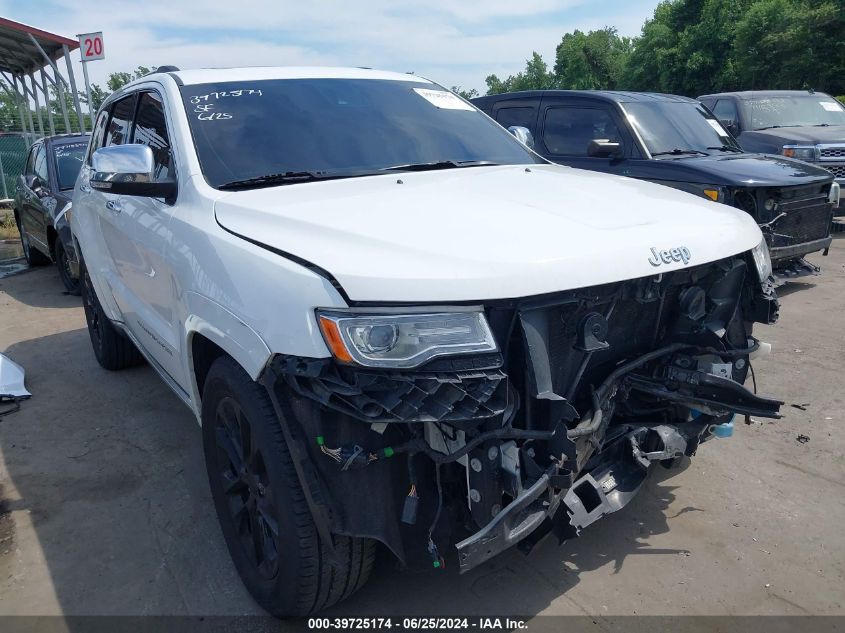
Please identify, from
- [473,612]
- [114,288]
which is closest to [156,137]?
[114,288]

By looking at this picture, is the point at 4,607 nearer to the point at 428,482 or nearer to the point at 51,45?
the point at 428,482

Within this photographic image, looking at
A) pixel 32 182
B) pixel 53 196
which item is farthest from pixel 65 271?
pixel 32 182

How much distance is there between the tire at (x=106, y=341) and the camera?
5.14m

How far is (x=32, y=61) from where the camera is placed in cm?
1606

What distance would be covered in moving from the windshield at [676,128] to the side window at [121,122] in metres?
4.69

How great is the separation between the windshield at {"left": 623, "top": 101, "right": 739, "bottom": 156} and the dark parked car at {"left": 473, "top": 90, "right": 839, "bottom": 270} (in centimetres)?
1

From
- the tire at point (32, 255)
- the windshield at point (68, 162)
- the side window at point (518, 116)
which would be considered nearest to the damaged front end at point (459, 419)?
the side window at point (518, 116)

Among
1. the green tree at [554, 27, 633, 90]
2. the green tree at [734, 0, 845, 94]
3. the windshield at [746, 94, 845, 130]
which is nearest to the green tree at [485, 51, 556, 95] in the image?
the green tree at [554, 27, 633, 90]

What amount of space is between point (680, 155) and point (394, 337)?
5745mm

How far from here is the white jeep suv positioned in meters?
2.05

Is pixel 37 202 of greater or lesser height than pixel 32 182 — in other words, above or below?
Answer: below

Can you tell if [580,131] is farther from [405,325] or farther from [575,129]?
[405,325]

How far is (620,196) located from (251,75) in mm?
1916

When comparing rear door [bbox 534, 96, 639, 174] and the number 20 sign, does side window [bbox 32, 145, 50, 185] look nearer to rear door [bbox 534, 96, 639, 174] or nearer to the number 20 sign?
the number 20 sign
